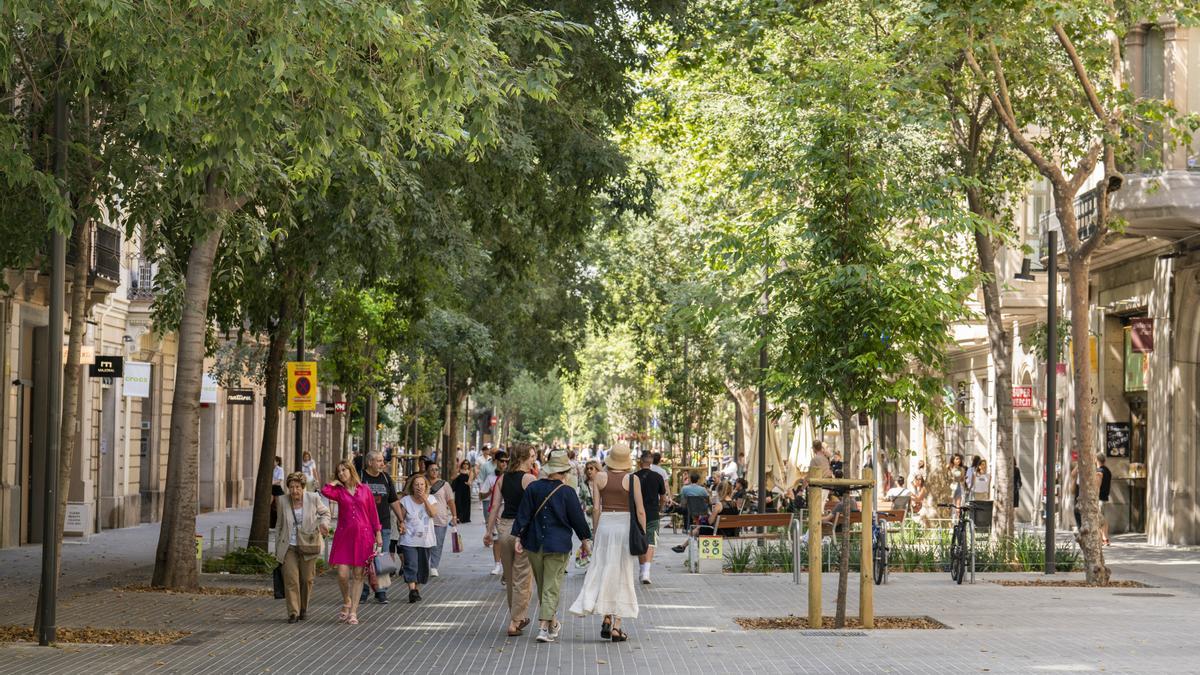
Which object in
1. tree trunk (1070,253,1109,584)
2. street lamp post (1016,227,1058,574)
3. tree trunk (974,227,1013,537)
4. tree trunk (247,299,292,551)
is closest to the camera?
tree trunk (1070,253,1109,584)

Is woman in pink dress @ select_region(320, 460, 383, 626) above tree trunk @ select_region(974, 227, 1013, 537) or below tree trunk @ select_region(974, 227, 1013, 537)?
below

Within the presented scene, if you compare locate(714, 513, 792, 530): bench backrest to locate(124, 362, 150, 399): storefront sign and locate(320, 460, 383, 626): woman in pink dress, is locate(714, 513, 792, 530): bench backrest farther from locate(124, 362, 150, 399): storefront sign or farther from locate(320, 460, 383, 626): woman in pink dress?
locate(124, 362, 150, 399): storefront sign

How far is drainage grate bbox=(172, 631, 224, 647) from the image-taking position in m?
14.8

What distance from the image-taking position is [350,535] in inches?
679

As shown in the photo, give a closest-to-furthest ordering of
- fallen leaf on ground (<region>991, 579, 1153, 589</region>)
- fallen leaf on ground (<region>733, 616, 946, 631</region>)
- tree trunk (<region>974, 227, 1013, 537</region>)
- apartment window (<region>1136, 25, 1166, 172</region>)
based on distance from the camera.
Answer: fallen leaf on ground (<region>733, 616, 946, 631</region>)
fallen leaf on ground (<region>991, 579, 1153, 589</region>)
tree trunk (<region>974, 227, 1013, 537</region>)
apartment window (<region>1136, 25, 1166, 172</region>)

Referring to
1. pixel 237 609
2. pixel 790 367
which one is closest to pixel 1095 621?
pixel 790 367

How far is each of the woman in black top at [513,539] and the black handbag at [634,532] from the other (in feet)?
3.16

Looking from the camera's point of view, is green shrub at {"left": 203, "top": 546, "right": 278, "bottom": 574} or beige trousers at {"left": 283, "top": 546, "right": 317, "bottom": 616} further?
green shrub at {"left": 203, "top": 546, "right": 278, "bottom": 574}

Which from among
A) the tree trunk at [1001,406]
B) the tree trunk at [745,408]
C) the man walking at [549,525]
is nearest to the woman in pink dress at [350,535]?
the man walking at [549,525]

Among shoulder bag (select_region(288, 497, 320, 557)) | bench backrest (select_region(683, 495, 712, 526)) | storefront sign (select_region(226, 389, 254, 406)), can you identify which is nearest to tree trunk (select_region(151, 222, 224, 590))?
shoulder bag (select_region(288, 497, 320, 557))

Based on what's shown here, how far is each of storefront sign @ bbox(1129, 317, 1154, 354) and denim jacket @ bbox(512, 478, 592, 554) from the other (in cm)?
1902

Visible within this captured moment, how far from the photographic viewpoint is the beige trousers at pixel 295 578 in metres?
16.8

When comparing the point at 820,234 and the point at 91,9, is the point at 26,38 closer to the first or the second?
the point at 91,9

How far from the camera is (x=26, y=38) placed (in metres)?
16.7
